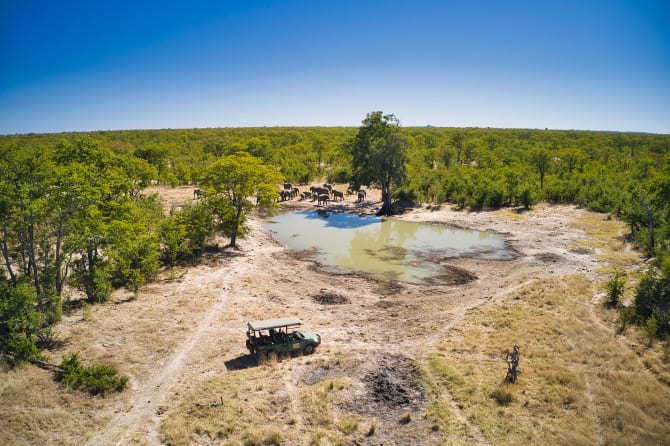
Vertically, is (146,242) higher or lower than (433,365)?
higher

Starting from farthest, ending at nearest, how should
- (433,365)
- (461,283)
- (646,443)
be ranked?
(461,283), (433,365), (646,443)

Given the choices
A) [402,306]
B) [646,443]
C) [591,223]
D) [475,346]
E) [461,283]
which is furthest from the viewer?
[591,223]

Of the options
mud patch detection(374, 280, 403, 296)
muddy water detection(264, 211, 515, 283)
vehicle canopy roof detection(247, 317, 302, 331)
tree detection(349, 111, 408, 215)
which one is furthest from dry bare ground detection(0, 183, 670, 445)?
tree detection(349, 111, 408, 215)

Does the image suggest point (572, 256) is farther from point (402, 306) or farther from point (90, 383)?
point (90, 383)

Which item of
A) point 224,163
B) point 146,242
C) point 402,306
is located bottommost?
point 402,306

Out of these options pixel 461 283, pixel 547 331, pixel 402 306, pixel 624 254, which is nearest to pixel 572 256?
pixel 624 254

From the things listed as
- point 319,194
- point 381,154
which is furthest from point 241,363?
point 319,194

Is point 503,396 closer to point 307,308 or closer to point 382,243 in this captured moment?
point 307,308
